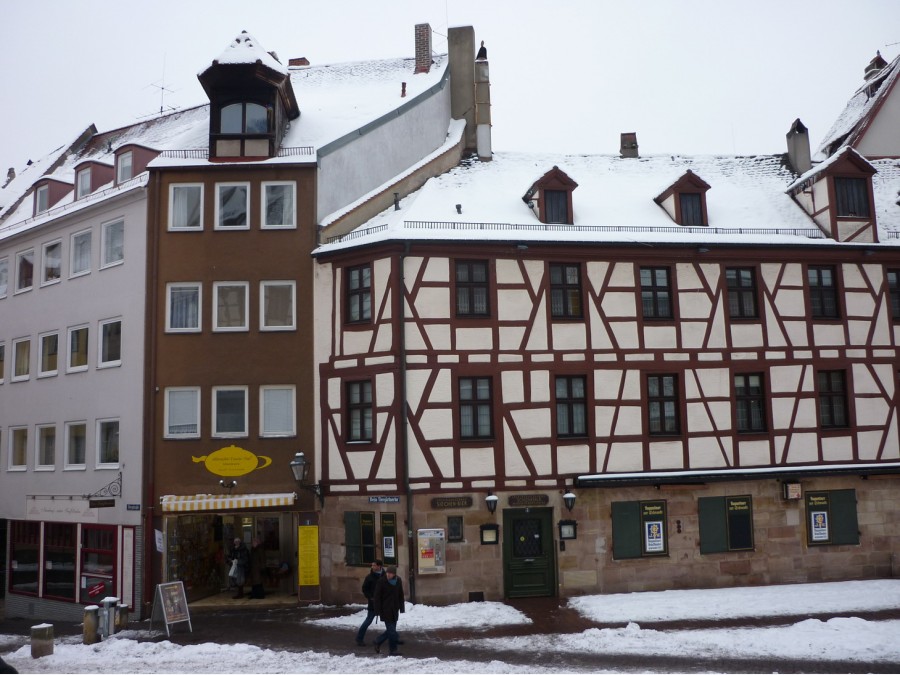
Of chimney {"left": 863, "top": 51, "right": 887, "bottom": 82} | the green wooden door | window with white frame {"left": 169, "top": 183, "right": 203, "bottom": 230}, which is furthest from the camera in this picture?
chimney {"left": 863, "top": 51, "right": 887, "bottom": 82}

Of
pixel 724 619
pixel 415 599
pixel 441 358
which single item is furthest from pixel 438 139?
pixel 724 619

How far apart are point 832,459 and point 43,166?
97.0 ft

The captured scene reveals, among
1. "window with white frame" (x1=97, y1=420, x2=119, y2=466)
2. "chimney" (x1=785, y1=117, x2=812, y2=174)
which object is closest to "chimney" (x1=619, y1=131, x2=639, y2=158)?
"chimney" (x1=785, y1=117, x2=812, y2=174)

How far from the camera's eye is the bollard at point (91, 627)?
18.1 meters

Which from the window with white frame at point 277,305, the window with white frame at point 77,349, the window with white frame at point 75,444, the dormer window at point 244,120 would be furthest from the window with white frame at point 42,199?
the window with white frame at point 277,305

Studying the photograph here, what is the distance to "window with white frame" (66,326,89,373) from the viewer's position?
24484 millimetres

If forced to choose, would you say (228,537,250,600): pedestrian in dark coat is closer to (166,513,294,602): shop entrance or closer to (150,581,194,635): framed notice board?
(166,513,294,602): shop entrance

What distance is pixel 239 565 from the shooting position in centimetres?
2233

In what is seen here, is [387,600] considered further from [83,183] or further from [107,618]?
[83,183]

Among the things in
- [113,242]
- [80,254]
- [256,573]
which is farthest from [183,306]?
[256,573]

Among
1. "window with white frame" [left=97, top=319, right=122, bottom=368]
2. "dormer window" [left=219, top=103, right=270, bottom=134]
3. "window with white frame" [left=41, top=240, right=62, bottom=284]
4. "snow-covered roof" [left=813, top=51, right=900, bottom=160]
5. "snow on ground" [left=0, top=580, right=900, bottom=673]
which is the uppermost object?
"snow-covered roof" [left=813, top=51, right=900, bottom=160]

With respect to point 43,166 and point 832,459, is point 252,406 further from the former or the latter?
point 43,166

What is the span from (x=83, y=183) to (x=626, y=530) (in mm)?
18792

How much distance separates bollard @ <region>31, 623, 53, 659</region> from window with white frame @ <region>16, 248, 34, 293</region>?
13.0 meters
